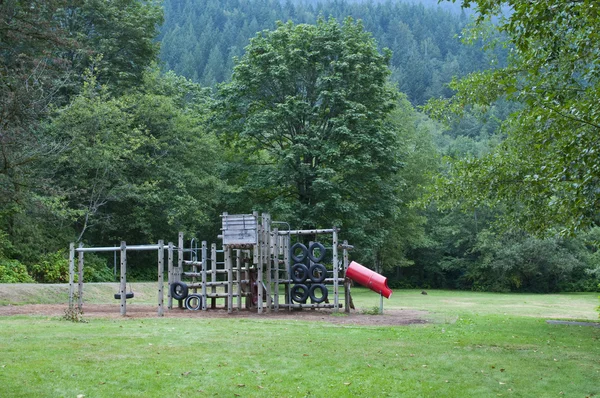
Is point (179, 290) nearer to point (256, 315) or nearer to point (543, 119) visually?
point (256, 315)

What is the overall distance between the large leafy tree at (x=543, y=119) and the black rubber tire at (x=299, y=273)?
21.8 ft

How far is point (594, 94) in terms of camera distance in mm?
11164

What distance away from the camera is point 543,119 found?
33.7 feet

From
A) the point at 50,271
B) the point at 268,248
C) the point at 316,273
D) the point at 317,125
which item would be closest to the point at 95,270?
the point at 50,271

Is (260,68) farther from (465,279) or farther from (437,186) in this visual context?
(465,279)

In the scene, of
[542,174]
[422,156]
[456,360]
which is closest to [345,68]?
[422,156]

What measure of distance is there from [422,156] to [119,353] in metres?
39.9

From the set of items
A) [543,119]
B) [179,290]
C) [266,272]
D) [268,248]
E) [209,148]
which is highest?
[209,148]

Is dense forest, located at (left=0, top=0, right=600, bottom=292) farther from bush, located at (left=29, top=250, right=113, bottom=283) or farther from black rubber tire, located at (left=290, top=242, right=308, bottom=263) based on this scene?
black rubber tire, located at (left=290, top=242, right=308, bottom=263)

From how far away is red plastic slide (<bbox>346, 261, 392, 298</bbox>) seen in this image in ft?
66.4

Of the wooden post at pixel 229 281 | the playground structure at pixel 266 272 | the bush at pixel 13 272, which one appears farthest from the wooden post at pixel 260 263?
the bush at pixel 13 272

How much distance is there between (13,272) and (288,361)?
20274 millimetres

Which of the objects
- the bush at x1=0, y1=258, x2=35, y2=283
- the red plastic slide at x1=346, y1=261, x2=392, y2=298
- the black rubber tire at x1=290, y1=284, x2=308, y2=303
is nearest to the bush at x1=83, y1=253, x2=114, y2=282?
the bush at x1=0, y1=258, x2=35, y2=283

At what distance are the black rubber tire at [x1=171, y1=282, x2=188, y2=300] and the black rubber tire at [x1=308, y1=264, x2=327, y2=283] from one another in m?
4.11
